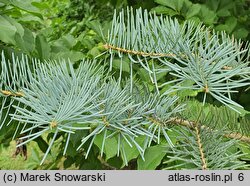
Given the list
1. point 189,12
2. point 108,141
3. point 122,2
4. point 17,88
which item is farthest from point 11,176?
point 122,2

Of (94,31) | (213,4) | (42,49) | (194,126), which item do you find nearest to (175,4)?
(213,4)

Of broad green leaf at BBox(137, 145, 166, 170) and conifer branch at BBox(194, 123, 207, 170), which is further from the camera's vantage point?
broad green leaf at BBox(137, 145, 166, 170)

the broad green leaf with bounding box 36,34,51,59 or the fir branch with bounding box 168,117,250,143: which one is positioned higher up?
the broad green leaf with bounding box 36,34,51,59

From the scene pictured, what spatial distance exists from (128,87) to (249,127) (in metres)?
0.17

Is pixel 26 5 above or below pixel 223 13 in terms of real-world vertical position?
below

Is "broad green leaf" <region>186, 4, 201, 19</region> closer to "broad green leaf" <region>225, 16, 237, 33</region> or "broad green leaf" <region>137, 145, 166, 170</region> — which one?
"broad green leaf" <region>225, 16, 237, 33</region>

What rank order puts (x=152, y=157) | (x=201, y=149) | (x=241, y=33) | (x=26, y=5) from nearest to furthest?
(x=201, y=149), (x=152, y=157), (x=26, y=5), (x=241, y=33)

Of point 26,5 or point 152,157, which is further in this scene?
point 26,5

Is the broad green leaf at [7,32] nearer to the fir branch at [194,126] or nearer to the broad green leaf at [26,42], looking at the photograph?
the broad green leaf at [26,42]

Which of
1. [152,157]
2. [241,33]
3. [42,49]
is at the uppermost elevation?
[241,33]

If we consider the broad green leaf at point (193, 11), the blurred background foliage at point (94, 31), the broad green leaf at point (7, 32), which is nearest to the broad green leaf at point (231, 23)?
the blurred background foliage at point (94, 31)

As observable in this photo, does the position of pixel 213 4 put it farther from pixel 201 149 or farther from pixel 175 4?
pixel 201 149

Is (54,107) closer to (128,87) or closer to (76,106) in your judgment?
(76,106)

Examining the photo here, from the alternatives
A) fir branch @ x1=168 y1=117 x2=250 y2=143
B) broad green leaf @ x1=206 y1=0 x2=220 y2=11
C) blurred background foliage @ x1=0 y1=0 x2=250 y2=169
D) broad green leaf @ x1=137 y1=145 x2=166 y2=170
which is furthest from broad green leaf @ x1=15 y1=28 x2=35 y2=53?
broad green leaf @ x1=206 y1=0 x2=220 y2=11
